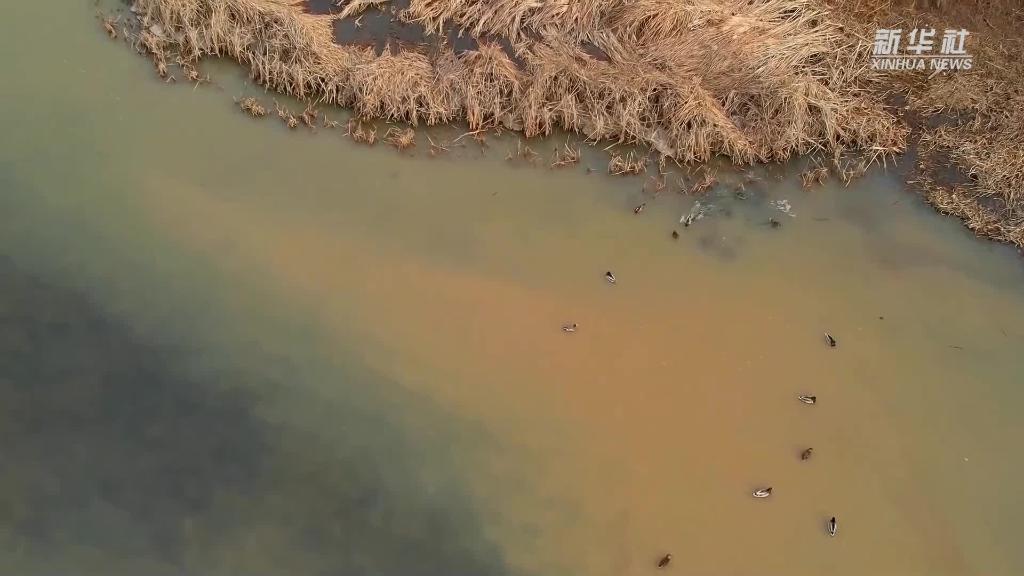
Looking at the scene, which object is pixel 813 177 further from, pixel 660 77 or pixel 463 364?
pixel 463 364

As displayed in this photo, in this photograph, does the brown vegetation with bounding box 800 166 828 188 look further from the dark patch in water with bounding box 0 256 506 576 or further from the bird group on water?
the dark patch in water with bounding box 0 256 506 576

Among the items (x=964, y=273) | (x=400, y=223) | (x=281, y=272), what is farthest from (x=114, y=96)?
(x=964, y=273)

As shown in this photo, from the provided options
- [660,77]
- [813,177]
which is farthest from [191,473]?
[813,177]

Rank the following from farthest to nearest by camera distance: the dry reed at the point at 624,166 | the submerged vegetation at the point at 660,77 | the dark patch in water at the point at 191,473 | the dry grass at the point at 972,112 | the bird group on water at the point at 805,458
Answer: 1. the submerged vegetation at the point at 660,77
2. the dry reed at the point at 624,166
3. the dry grass at the point at 972,112
4. the dark patch in water at the point at 191,473
5. the bird group on water at the point at 805,458

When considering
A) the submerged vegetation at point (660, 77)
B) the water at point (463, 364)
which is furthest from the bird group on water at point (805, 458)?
the submerged vegetation at point (660, 77)

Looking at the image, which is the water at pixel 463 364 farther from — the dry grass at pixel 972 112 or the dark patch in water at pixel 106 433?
the dry grass at pixel 972 112

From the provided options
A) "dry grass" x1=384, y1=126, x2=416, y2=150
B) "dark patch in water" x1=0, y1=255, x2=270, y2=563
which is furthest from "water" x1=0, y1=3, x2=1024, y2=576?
"dry grass" x1=384, y1=126, x2=416, y2=150

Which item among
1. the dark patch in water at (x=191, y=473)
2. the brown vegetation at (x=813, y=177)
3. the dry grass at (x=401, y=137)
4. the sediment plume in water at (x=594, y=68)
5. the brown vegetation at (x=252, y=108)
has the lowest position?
the dark patch in water at (x=191, y=473)

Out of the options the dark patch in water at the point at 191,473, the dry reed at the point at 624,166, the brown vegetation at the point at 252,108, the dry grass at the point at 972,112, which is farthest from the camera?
the brown vegetation at the point at 252,108
